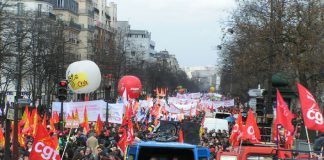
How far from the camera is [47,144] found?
14.6 meters

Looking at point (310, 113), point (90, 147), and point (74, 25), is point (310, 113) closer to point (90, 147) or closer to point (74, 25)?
point (90, 147)

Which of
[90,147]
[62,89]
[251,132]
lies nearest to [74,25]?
[62,89]

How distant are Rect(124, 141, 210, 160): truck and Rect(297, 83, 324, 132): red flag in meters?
2.14

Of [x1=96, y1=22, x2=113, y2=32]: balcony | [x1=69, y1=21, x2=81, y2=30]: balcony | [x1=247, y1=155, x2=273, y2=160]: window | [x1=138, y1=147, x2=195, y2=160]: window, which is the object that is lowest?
[x1=247, y1=155, x2=273, y2=160]: window

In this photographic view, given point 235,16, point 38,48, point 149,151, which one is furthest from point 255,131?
point 38,48

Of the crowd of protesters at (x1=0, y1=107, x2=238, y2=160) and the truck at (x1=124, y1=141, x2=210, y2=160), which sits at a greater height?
the truck at (x1=124, y1=141, x2=210, y2=160)

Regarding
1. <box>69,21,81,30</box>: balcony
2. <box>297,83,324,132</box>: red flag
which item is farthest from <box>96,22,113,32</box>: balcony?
<box>297,83,324,132</box>: red flag

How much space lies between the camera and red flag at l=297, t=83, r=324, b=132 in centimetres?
1466

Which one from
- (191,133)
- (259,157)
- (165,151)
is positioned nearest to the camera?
(165,151)

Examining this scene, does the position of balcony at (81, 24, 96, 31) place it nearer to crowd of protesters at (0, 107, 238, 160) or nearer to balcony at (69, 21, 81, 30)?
balcony at (69, 21, 81, 30)

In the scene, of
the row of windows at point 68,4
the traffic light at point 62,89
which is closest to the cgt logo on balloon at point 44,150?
the traffic light at point 62,89

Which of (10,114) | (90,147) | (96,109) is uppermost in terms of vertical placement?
(10,114)

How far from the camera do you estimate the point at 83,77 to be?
29.5m

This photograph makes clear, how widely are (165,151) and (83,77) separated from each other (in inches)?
595
